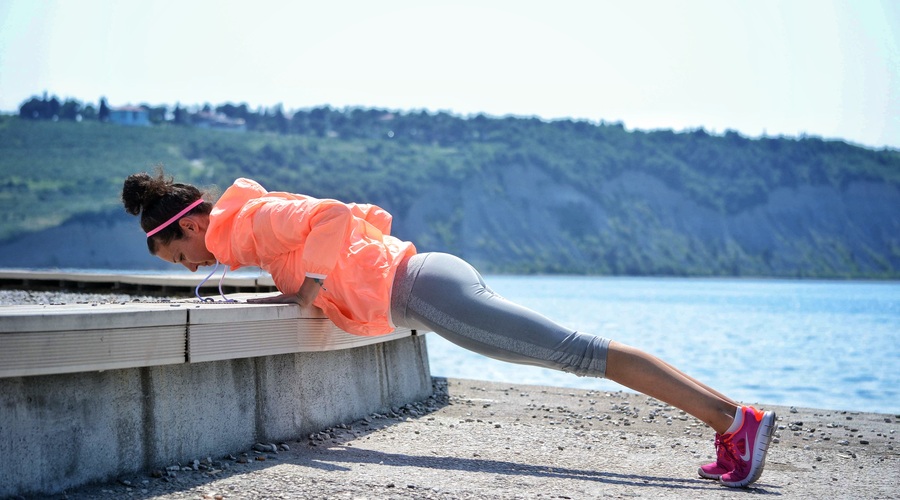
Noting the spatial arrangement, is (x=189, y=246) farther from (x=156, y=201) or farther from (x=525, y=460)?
(x=525, y=460)

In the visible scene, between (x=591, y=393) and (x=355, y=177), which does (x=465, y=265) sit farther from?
(x=355, y=177)

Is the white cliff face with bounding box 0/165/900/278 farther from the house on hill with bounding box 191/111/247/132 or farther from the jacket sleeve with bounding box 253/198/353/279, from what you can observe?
the jacket sleeve with bounding box 253/198/353/279

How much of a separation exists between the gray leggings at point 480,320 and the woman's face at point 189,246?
3.13 ft

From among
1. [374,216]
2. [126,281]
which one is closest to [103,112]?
[126,281]

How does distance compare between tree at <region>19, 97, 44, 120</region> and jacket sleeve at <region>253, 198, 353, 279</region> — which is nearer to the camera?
jacket sleeve at <region>253, 198, 353, 279</region>

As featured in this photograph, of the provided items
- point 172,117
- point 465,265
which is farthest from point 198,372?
point 172,117

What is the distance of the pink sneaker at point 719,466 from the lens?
13.3ft

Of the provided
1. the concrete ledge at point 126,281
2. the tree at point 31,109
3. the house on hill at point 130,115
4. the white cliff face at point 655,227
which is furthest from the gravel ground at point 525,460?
the house on hill at point 130,115

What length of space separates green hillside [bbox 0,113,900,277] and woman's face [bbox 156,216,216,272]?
6802 cm

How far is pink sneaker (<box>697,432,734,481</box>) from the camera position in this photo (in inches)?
159

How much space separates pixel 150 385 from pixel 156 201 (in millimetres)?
1011

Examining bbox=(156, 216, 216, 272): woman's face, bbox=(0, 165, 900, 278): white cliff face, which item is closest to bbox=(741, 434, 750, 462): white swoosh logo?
bbox=(156, 216, 216, 272): woman's face

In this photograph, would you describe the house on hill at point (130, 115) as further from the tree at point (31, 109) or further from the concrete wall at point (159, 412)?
the concrete wall at point (159, 412)

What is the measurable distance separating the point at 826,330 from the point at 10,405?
34499 mm
